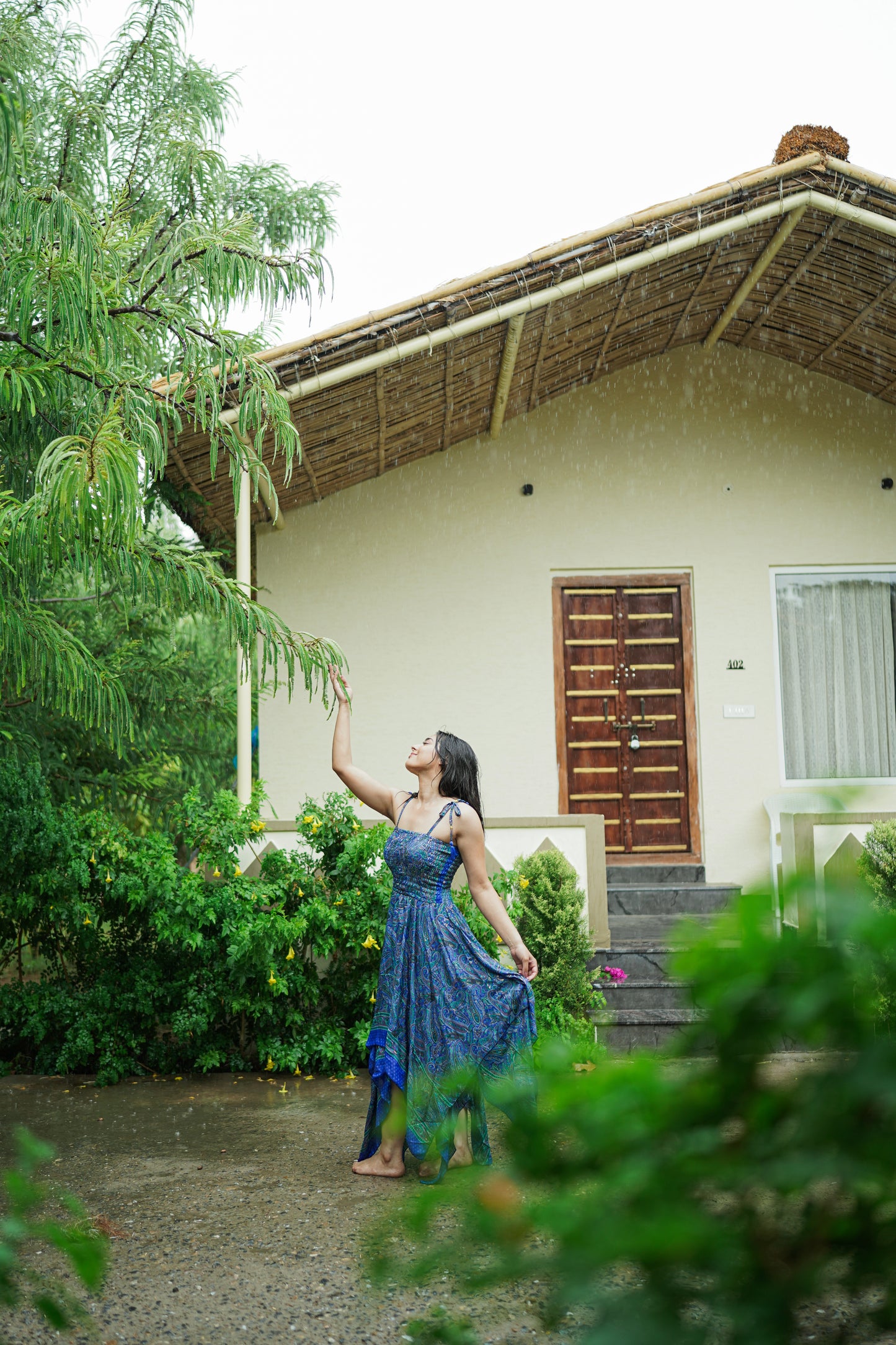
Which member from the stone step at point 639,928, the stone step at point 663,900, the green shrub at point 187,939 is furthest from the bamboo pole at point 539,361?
the stone step at point 639,928

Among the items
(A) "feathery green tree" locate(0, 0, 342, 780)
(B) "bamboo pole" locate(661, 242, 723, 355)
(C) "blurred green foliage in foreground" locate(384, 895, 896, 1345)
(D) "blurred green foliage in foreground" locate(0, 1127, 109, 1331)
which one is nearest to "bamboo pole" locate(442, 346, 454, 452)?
(A) "feathery green tree" locate(0, 0, 342, 780)

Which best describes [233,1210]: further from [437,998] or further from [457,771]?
[457,771]

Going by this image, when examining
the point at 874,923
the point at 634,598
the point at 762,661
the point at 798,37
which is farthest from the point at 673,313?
the point at 798,37

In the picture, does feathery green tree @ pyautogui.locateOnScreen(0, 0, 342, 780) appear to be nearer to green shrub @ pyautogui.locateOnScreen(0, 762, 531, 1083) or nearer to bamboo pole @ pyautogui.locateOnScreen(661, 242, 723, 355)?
green shrub @ pyautogui.locateOnScreen(0, 762, 531, 1083)

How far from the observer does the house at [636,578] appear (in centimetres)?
862

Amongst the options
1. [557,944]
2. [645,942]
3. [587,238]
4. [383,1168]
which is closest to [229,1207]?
[383,1168]

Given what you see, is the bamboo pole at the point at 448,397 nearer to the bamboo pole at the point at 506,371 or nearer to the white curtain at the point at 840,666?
the bamboo pole at the point at 506,371

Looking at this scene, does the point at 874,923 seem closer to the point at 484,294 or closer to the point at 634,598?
the point at 484,294

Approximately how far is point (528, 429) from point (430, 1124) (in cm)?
610

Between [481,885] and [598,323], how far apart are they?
510 cm

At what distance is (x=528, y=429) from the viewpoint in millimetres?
8977

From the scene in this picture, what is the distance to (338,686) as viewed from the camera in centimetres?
489

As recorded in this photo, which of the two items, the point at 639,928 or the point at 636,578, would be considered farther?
the point at 636,578

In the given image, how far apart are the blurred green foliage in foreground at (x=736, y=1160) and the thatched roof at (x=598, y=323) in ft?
18.8
